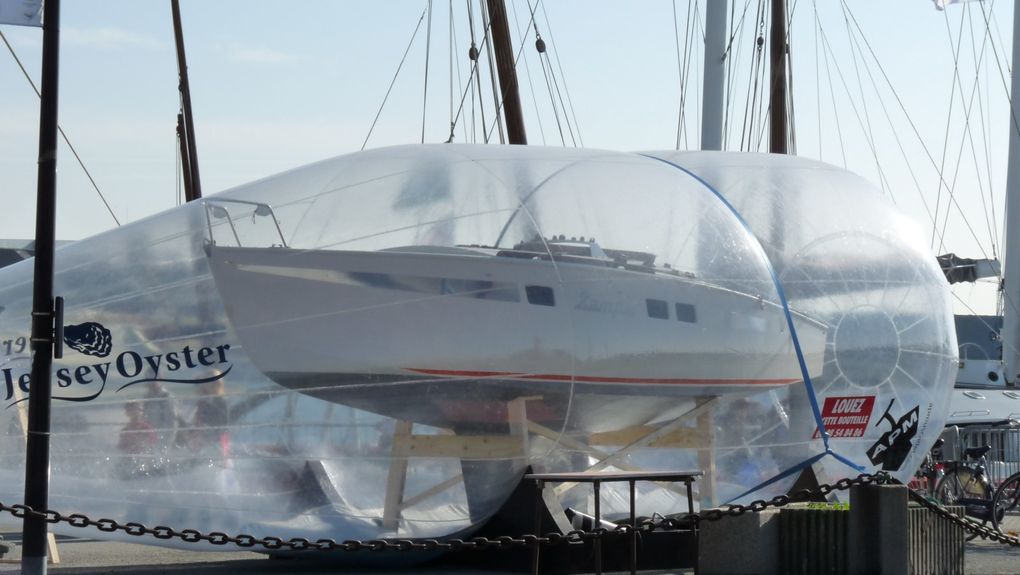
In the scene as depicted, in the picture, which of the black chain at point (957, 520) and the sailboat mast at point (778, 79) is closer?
the black chain at point (957, 520)

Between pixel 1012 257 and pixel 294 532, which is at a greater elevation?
pixel 1012 257

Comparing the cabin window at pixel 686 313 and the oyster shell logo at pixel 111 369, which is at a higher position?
the cabin window at pixel 686 313

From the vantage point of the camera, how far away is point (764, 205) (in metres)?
12.6

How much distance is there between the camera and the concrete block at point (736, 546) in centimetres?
1070

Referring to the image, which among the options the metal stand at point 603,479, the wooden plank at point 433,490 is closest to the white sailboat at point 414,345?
the wooden plank at point 433,490

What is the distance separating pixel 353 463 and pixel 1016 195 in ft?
53.6

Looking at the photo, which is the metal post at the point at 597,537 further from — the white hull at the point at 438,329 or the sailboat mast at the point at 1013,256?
the sailboat mast at the point at 1013,256

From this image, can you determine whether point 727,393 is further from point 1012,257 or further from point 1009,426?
point 1012,257

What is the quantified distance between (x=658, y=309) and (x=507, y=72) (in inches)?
410

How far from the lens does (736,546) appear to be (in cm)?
1072

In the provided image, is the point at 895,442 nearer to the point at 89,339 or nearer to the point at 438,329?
the point at 438,329

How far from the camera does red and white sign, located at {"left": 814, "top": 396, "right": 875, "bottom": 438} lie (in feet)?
39.9

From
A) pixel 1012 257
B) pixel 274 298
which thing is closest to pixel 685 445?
pixel 274 298

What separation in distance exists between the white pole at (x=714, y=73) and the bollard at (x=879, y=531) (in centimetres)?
1205
